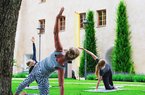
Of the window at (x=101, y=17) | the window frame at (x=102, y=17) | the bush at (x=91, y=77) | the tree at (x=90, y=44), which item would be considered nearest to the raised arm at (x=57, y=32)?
the bush at (x=91, y=77)

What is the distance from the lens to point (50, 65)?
7801 millimetres

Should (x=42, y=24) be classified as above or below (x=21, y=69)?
above

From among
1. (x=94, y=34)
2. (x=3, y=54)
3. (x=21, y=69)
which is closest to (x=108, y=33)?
(x=94, y=34)

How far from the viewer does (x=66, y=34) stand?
118ft

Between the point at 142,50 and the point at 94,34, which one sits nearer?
the point at 142,50

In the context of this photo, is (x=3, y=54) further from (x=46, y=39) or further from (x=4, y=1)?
(x=46, y=39)

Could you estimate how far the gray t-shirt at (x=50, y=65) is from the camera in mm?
7504

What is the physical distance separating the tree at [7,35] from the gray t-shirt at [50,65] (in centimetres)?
70

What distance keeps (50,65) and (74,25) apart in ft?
91.2

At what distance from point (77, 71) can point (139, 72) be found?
18.7 feet

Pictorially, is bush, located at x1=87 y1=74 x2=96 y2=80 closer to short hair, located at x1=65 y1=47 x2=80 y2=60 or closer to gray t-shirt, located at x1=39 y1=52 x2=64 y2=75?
gray t-shirt, located at x1=39 y1=52 x2=64 y2=75

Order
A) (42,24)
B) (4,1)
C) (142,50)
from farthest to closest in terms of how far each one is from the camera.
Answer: (42,24)
(142,50)
(4,1)

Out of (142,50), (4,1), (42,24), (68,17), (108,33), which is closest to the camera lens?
(4,1)

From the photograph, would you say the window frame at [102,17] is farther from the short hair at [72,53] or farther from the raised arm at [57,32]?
the short hair at [72,53]
